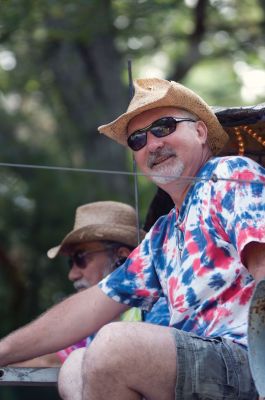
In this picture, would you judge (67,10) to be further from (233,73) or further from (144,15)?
(233,73)

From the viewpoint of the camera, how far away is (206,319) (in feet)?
12.6

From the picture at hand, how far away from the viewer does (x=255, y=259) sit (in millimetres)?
3564

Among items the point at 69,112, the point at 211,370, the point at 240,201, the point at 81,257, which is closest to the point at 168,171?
the point at 240,201

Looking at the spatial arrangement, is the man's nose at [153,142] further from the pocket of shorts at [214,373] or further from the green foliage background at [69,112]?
the green foliage background at [69,112]

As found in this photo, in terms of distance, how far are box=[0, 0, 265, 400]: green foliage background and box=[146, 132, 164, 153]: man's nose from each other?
5.46m

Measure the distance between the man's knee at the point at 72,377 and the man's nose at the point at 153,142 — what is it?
86 centimetres

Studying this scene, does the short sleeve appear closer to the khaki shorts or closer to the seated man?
the khaki shorts

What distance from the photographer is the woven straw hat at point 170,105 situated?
4.17 meters

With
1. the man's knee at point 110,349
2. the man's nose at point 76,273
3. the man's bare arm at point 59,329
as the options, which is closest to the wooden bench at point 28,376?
the man's bare arm at point 59,329

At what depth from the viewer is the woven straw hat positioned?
4.17m

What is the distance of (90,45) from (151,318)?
670 cm

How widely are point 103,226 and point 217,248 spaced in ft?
6.03

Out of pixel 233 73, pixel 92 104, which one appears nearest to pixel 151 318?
pixel 92 104

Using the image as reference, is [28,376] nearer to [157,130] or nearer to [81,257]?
[157,130]
